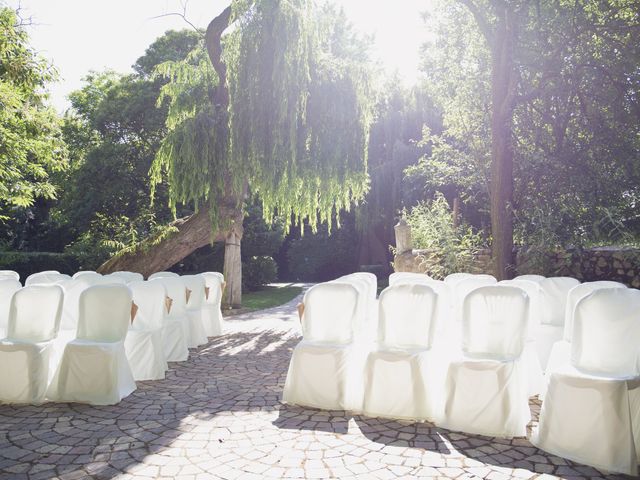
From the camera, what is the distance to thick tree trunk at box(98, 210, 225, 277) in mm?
10711

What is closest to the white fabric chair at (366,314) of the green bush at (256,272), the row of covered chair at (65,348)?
the row of covered chair at (65,348)

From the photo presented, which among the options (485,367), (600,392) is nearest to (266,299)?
(485,367)

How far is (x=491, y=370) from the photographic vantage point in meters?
3.38

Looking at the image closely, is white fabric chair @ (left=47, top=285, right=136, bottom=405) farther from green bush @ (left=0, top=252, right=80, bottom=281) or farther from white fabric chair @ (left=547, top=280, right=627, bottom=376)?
green bush @ (left=0, top=252, right=80, bottom=281)

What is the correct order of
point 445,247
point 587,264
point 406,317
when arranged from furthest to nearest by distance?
point 445,247 → point 587,264 → point 406,317

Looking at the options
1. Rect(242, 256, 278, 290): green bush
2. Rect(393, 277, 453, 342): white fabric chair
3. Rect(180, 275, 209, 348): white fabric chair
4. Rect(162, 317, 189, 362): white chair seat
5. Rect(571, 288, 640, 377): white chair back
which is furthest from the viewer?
Rect(242, 256, 278, 290): green bush

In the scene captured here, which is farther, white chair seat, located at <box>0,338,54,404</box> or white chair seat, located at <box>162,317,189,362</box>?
white chair seat, located at <box>162,317,189,362</box>

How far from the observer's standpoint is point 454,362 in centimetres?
355

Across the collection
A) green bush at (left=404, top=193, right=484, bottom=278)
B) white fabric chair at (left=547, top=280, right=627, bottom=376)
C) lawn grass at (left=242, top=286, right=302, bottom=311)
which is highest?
green bush at (left=404, top=193, right=484, bottom=278)

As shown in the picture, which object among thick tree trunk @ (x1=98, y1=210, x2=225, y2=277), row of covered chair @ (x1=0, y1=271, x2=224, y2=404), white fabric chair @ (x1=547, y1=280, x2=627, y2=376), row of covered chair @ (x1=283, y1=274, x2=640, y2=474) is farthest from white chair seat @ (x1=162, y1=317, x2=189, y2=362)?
thick tree trunk @ (x1=98, y1=210, x2=225, y2=277)

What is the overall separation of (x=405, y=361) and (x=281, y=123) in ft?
19.9

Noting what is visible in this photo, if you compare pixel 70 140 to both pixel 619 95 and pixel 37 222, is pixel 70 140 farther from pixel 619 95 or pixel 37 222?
pixel 619 95

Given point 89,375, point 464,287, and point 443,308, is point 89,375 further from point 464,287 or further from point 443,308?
point 464,287

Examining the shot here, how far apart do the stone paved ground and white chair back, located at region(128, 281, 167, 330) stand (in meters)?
0.82
